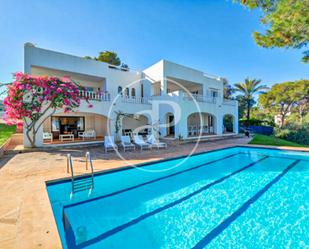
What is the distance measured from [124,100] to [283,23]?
479 inches

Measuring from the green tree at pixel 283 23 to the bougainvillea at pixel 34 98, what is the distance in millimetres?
11986

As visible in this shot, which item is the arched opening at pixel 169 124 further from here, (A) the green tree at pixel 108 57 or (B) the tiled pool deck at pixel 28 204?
(A) the green tree at pixel 108 57

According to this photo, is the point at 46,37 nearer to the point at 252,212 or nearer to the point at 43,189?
the point at 43,189

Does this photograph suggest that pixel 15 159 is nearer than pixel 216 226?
No

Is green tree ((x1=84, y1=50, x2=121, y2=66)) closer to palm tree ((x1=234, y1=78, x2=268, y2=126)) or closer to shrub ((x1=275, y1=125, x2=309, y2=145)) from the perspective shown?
palm tree ((x1=234, y1=78, x2=268, y2=126))

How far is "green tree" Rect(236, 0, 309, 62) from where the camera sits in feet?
27.1

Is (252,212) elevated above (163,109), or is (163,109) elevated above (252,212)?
(163,109)

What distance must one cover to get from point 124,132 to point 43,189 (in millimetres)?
13480

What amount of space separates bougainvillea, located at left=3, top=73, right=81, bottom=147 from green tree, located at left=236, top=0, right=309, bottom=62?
1199cm

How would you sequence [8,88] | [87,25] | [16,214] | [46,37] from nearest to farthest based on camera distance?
[16,214] < [8,88] < [87,25] < [46,37]

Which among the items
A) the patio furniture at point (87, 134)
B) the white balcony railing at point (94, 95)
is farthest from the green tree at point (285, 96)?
the patio furniture at point (87, 134)

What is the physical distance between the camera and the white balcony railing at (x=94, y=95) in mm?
13937

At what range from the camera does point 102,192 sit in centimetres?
662

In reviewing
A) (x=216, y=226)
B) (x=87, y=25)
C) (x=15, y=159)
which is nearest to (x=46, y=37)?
(x=87, y=25)
